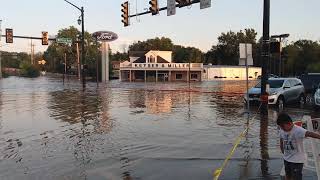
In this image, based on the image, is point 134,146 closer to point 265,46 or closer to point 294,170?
point 294,170

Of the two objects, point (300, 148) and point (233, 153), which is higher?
point (300, 148)

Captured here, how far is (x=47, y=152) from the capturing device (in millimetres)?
11867

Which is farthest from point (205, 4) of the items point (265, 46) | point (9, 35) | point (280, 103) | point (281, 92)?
point (9, 35)

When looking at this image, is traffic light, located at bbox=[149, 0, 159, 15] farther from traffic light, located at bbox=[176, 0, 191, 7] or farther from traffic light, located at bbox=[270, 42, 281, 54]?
traffic light, located at bbox=[270, 42, 281, 54]

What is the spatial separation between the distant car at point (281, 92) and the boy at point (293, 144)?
1749cm

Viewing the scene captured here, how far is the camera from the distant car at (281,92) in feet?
80.8

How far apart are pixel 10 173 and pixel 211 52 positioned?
145109mm

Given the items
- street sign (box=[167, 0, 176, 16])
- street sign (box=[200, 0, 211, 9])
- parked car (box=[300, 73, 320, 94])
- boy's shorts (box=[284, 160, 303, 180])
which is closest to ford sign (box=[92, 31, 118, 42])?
parked car (box=[300, 73, 320, 94])

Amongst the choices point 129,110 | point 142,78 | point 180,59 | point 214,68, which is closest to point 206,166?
point 129,110

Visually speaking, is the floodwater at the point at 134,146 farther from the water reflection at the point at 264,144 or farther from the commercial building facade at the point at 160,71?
the commercial building facade at the point at 160,71

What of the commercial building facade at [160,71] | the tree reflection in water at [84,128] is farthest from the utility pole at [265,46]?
the commercial building facade at [160,71]

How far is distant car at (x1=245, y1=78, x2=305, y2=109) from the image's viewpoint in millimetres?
24641

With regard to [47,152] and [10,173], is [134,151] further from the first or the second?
[10,173]

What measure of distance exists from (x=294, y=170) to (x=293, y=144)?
0.38 m
